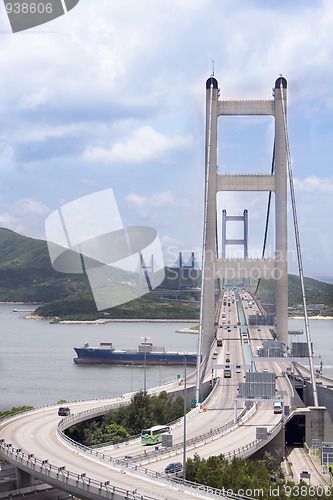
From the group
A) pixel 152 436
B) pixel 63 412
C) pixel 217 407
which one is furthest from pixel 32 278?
pixel 152 436

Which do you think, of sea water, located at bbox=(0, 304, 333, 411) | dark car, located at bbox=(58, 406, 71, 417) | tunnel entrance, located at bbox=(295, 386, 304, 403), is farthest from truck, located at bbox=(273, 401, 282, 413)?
sea water, located at bbox=(0, 304, 333, 411)

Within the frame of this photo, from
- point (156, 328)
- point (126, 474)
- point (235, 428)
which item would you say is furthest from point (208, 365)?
point (156, 328)

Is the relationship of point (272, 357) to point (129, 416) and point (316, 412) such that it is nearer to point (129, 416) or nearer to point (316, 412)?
point (316, 412)

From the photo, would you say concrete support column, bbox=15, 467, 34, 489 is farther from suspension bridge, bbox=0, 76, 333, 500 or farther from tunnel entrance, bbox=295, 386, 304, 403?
tunnel entrance, bbox=295, 386, 304, 403

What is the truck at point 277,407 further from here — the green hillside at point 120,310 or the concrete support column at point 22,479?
the green hillside at point 120,310

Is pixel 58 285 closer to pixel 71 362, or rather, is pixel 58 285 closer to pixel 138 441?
pixel 71 362

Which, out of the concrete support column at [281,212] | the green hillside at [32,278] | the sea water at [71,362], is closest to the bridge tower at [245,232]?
the sea water at [71,362]
